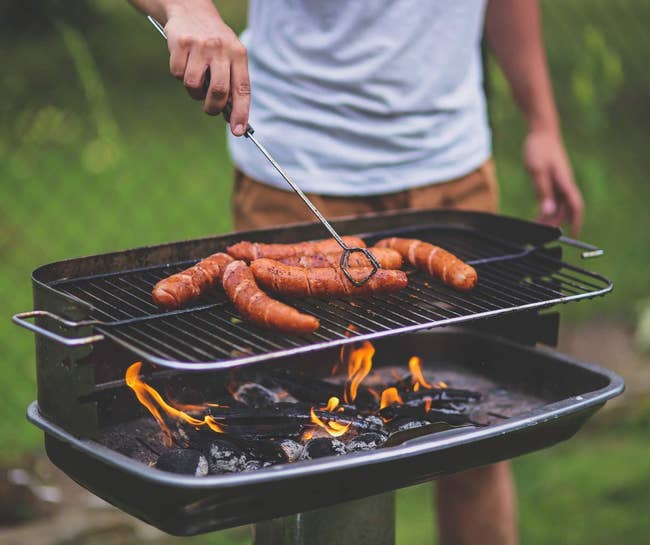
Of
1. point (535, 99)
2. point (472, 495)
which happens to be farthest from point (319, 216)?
point (535, 99)

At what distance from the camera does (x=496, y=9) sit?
11.1 feet

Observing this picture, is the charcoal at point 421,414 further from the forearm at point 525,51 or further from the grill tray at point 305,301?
the forearm at point 525,51

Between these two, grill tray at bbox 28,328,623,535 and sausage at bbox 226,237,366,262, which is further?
sausage at bbox 226,237,366,262

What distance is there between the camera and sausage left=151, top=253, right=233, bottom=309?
2127 millimetres

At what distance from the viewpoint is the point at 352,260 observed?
91.7 inches

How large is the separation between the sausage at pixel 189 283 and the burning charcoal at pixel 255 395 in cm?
31

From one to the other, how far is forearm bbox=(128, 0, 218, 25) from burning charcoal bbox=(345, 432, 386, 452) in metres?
0.96

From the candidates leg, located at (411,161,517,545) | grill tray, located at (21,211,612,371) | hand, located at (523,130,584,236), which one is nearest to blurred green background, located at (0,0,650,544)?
hand, located at (523,130,584,236)

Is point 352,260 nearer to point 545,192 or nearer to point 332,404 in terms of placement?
point 332,404

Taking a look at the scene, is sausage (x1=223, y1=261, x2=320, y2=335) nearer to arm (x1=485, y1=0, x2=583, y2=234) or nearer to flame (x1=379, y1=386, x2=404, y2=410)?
flame (x1=379, y1=386, x2=404, y2=410)

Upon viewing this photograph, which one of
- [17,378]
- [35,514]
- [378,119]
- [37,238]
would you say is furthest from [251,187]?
[37,238]

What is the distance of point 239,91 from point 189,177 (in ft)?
20.0

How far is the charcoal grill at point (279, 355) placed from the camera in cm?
188

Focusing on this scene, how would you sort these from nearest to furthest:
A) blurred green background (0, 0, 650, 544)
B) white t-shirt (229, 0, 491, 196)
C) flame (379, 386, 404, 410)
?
flame (379, 386, 404, 410) → white t-shirt (229, 0, 491, 196) → blurred green background (0, 0, 650, 544)
